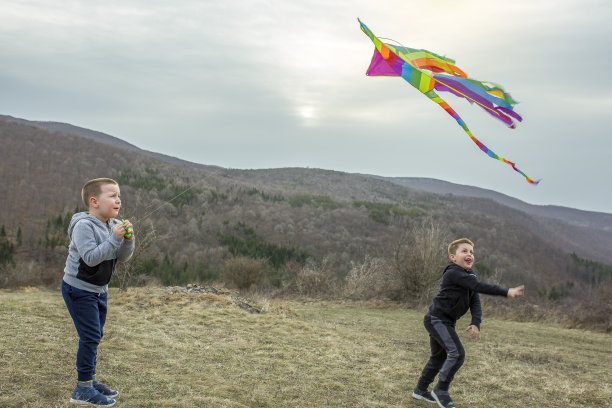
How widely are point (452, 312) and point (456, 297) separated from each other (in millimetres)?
155

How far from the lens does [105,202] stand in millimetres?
3646

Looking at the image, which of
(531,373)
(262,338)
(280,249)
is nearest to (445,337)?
(531,373)

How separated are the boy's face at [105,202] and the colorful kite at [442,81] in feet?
9.74

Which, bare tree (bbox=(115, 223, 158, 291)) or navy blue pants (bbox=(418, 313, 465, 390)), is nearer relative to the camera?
navy blue pants (bbox=(418, 313, 465, 390))

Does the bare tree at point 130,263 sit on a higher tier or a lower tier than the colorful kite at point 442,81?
lower

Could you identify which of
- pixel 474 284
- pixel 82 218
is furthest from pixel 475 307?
pixel 82 218

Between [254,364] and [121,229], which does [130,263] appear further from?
[121,229]

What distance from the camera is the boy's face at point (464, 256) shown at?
14.1 ft

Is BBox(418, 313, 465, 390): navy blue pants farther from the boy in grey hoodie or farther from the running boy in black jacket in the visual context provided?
the boy in grey hoodie

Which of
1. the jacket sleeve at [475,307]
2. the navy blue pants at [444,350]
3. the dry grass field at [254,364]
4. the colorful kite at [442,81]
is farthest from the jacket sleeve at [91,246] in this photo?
the jacket sleeve at [475,307]

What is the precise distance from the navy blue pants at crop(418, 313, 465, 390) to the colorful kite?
1.92 metres

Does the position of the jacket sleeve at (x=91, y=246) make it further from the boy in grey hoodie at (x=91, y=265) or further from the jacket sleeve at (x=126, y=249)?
the jacket sleeve at (x=126, y=249)

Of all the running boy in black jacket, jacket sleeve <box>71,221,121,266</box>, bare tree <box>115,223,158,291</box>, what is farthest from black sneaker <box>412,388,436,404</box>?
bare tree <box>115,223,158,291</box>

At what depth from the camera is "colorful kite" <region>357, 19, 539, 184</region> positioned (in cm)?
443
